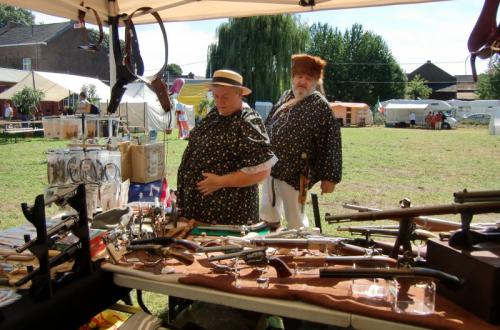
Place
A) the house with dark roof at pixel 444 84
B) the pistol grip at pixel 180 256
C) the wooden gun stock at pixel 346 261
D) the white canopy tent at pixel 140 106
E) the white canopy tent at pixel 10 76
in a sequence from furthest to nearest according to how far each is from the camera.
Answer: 1. the house with dark roof at pixel 444 84
2. the white canopy tent at pixel 10 76
3. the white canopy tent at pixel 140 106
4. the pistol grip at pixel 180 256
5. the wooden gun stock at pixel 346 261

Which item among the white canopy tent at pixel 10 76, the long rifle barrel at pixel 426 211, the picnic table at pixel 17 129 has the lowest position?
the long rifle barrel at pixel 426 211

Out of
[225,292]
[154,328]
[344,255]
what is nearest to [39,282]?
[154,328]

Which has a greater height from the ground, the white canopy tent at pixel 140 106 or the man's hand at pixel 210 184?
the white canopy tent at pixel 140 106

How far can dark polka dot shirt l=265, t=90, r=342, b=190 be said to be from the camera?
2.89 metres

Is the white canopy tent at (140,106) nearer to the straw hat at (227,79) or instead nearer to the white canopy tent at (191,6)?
the white canopy tent at (191,6)

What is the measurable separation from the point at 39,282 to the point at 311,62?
Answer: 7.09 feet

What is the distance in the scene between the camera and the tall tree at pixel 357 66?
164ft

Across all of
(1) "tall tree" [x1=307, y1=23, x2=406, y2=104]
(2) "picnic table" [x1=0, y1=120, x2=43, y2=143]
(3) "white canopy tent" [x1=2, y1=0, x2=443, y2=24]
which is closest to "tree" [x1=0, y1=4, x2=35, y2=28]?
(1) "tall tree" [x1=307, y1=23, x2=406, y2=104]

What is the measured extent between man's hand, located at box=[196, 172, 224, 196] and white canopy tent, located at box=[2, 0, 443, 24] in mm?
1409

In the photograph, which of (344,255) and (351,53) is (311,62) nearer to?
(344,255)

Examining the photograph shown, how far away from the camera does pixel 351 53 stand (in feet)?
173

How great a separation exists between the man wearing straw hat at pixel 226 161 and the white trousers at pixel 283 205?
73 centimetres

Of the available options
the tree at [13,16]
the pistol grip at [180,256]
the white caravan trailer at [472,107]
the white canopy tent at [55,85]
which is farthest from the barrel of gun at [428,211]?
the tree at [13,16]

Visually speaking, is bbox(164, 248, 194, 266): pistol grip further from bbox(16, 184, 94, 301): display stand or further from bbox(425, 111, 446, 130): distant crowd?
bbox(425, 111, 446, 130): distant crowd
